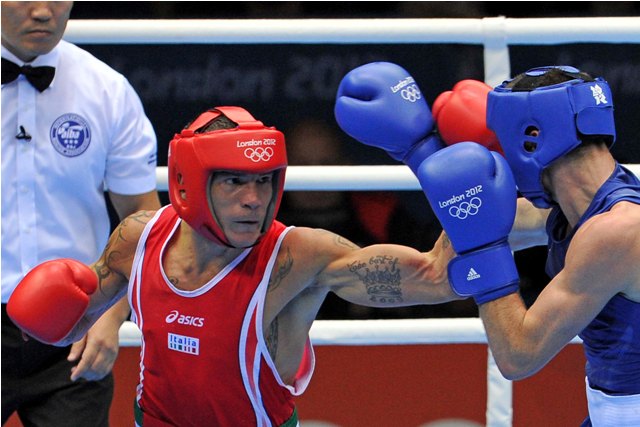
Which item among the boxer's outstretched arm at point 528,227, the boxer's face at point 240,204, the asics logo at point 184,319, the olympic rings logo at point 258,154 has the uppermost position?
the olympic rings logo at point 258,154

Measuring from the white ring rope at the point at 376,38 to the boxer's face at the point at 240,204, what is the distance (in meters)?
0.66

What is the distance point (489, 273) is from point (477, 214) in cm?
11

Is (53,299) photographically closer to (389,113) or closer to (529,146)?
(389,113)

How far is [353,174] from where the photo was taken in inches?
121

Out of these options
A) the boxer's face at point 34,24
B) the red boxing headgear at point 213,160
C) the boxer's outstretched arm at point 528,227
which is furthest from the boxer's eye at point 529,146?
the boxer's face at point 34,24

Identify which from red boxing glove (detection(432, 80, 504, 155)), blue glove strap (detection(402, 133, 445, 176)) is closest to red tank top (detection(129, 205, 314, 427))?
blue glove strap (detection(402, 133, 445, 176))

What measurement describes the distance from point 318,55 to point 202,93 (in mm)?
395

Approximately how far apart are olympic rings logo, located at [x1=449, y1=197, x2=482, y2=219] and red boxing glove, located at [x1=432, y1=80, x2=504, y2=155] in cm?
26

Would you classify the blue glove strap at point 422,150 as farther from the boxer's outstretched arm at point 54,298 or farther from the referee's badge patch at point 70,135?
the referee's badge patch at point 70,135

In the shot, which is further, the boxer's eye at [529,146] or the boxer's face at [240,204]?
the boxer's face at [240,204]

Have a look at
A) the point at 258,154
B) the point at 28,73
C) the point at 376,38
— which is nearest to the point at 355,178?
the point at 376,38

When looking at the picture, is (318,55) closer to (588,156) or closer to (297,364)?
(297,364)

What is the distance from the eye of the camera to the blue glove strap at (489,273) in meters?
2.15

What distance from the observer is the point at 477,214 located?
2.15 meters
